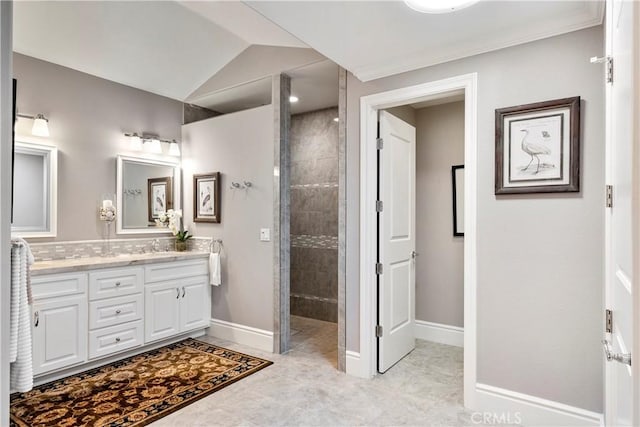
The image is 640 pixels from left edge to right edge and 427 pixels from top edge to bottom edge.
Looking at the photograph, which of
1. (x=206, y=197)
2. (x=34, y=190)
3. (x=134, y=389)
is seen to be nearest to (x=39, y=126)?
(x=34, y=190)

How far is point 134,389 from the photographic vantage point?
263 cm

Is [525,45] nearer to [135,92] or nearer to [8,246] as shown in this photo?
[8,246]

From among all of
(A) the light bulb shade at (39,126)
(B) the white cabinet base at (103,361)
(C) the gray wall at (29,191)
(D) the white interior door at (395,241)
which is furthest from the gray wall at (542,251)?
(C) the gray wall at (29,191)

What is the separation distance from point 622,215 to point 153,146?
390 cm

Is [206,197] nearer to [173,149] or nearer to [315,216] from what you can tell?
[173,149]

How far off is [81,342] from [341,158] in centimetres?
251

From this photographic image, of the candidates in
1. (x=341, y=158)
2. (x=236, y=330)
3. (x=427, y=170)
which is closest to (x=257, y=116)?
(x=341, y=158)

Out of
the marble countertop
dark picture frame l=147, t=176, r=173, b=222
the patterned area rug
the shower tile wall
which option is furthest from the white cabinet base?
the shower tile wall

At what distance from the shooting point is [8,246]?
3.55 feet

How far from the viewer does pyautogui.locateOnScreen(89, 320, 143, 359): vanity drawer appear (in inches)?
116

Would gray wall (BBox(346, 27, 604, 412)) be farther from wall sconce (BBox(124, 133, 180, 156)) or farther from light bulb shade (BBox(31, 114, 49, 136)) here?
light bulb shade (BBox(31, 114, 49, 136))

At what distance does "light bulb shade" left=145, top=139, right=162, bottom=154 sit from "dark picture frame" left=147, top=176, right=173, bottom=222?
0.30 meters

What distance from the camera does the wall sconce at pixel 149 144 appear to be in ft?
12.3

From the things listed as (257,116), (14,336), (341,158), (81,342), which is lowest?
(81,342)
